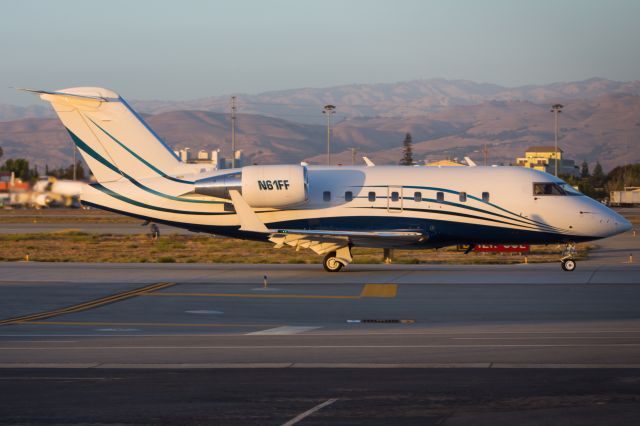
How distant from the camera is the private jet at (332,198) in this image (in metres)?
32.9

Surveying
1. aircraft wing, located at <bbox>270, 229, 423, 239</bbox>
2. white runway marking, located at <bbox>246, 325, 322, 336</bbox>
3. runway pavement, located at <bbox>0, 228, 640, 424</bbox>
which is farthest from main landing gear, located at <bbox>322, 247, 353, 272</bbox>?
white runway marking, located at <bbox>246, 325, 322, 336</bbox>

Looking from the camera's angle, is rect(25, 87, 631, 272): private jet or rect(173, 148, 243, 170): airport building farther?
rect(173, 148, 243, 170): airport building

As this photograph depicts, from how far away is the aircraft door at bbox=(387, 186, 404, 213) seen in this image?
33250 millimetres

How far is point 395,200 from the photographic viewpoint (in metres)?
33.3

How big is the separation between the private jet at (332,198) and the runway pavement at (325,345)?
1.43 metres

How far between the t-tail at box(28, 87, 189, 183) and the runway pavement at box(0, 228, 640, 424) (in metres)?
3.57

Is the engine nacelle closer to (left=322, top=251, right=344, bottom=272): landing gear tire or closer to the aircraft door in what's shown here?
(left=322, top=251, right=344, bottom=272): landing gear tire

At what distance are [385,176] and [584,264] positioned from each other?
869 centimetres

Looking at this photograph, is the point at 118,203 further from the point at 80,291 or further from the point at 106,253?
the point at 106,253

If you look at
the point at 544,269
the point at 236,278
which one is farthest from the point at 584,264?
the point at 236,278

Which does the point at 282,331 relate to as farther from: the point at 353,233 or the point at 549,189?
the point at 549,189

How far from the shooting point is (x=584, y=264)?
3634 cm

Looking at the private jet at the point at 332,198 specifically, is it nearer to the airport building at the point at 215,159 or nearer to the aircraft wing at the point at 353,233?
the aircraft wing at the point at 353,233

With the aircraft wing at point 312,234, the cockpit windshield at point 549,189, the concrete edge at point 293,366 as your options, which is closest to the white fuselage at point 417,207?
the cockpit windshield at point 549,189
